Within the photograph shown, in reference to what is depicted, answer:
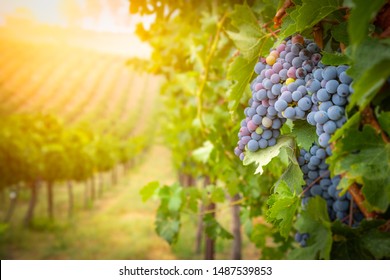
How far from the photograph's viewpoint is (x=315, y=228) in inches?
44.9

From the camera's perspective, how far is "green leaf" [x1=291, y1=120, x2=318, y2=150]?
30.0 inches

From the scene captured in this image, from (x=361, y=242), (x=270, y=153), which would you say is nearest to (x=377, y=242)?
(x=361, y=242)

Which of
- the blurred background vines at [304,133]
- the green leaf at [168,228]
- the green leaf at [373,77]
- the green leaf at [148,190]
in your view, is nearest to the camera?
the green leaf at [373,77]

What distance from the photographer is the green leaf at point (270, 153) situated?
30.8 inches

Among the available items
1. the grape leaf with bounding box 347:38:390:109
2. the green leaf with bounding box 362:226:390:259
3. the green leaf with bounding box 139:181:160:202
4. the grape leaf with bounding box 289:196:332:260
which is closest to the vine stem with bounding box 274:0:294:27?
the grape leaf with bounding box 347:38:390:109

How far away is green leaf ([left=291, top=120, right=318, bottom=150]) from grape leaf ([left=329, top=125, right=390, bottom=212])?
0.10 metres

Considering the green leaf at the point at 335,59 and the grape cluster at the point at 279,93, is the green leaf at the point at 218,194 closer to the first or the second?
the grape cluster at the point at 279,93

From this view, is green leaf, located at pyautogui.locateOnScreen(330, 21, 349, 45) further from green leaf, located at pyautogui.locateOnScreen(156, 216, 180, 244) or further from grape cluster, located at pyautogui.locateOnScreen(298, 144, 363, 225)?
green leaf, located at pyautogui.locateOnScreen(156, 216, 180, 244)

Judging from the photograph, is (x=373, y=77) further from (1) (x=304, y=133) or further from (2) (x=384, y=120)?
(1) (x=304, y=133)

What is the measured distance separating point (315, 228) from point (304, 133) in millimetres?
516

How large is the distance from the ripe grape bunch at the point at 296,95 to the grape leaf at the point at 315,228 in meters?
0.26

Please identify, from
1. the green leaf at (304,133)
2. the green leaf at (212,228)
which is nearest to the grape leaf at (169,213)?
the green leaf at (212,228)
